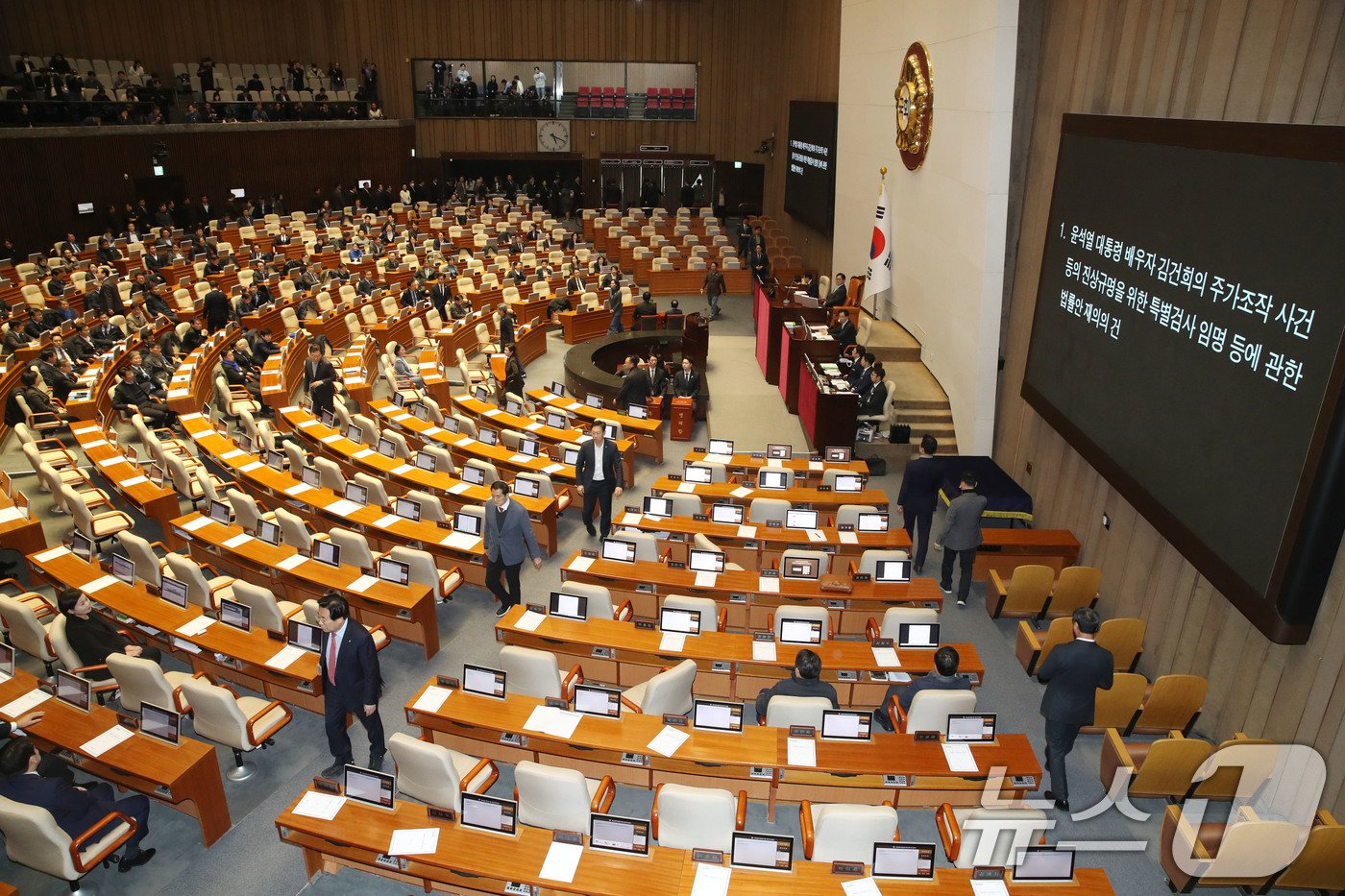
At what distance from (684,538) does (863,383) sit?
5005 mm

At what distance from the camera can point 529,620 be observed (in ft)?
24.0

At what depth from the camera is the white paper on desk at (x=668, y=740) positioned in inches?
225

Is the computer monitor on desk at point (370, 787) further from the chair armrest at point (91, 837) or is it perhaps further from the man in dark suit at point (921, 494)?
the man in dark suit at point (921, 494)

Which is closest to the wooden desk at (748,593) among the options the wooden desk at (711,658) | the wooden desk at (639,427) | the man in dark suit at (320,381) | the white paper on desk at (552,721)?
the wooden desk at (711,658)

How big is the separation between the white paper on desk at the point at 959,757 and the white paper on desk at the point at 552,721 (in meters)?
2.49

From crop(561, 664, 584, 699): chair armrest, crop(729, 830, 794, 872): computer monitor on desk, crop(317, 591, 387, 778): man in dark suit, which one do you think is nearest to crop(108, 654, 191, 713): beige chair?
crop(317, 591, 387, 778): man in dark suit

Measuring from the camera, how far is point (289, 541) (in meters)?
8.80

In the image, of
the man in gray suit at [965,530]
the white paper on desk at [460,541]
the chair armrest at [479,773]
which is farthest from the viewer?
the man in gray suit at [965,530]

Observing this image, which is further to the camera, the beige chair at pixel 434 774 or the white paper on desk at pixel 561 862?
the beige chair at pixel 434 774

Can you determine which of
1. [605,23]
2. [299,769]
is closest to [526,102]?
[605,23]

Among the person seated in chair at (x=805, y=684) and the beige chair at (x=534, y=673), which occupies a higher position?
the person seated in chair at (x=805, y=684)

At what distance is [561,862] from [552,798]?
1.32ft

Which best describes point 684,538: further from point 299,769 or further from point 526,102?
point 526,102

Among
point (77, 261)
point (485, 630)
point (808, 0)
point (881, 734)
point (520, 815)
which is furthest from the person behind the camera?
point (808, 0)
